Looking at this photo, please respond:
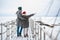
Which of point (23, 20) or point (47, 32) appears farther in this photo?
point (23, 20)

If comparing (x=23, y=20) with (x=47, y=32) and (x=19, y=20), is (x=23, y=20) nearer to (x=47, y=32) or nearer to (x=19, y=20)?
(x=19, y=20)

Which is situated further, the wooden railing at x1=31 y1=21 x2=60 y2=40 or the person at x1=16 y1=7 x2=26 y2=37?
the person at x1=16 y1=7 x2=26 y2=37

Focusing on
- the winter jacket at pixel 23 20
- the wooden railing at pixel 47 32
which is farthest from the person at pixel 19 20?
the wooden railing at pixel 47 32

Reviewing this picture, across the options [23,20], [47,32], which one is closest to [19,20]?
[23,20]

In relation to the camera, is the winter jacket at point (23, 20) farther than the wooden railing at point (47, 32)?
Yes

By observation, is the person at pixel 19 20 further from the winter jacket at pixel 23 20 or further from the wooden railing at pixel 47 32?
the wooden railing at pixel 47 32

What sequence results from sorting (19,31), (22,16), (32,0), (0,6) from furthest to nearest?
1. (0,6)
2. (32,0)
3. (19,31)
4. (22,16)

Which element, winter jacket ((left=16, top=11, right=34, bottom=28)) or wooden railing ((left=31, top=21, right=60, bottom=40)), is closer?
wooden railing ((left=31, top=21, right=60, bottom=40))

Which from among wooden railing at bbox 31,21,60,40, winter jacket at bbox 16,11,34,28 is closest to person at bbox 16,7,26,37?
winter jacket at bbox 16,11,34,28

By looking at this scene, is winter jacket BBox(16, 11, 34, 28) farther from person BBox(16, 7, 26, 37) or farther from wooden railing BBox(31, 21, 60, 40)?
wooden railing BBox(31, 21, 60, 40)

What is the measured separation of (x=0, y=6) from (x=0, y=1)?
113 mm

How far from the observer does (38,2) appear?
2.96 m

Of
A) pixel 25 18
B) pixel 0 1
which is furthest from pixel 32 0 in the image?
pixel 25 18

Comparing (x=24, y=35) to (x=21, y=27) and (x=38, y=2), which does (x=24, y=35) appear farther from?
(x=38, y=2)
